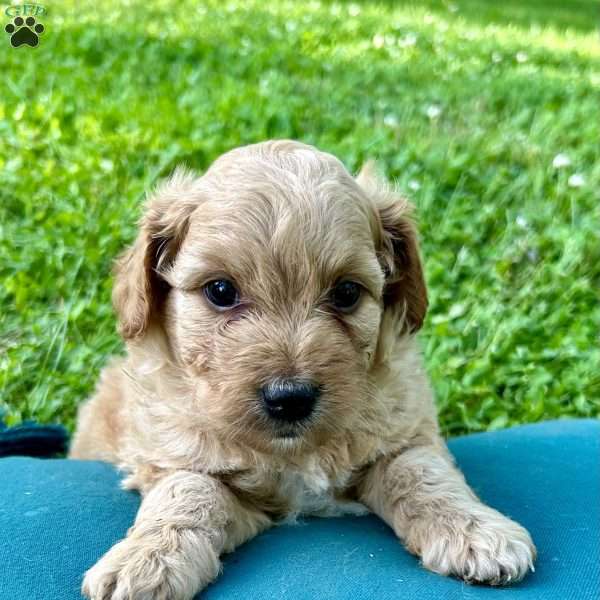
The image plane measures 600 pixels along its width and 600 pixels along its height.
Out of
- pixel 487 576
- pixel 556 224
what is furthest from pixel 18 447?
pixel 556 224

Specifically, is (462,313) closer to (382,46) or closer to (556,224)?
(556,224)

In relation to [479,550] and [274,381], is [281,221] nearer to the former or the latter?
[274,381]

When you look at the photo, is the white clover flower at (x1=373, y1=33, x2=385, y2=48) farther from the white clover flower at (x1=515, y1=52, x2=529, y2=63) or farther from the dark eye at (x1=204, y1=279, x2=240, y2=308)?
the dark eye at (x1=204, y1=279, x2=240, y2=308)

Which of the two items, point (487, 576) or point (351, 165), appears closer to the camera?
point (487, 576)

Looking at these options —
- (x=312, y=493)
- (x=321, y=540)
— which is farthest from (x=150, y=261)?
(x=321, y=540)

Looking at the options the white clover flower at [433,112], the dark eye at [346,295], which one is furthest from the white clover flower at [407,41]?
the dark eye at [346,295]

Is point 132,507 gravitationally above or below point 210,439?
below

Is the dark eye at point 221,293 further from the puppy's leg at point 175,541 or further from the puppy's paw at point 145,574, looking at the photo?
the puppy's paw at point 145,574

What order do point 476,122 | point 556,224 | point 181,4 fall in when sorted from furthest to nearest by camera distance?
point 181,4
point 476,122
point 556,224
